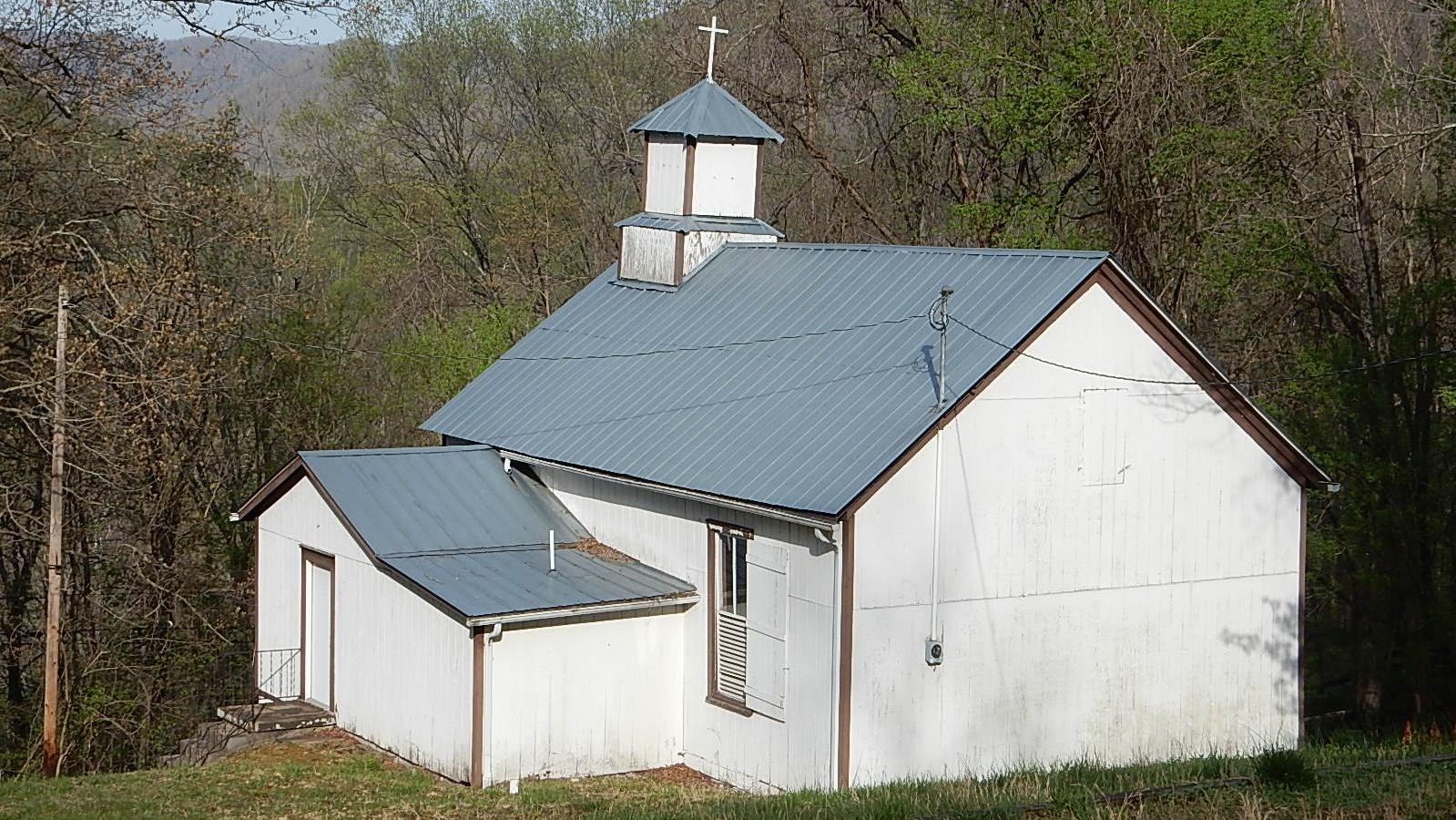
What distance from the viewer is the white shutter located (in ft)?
56.8

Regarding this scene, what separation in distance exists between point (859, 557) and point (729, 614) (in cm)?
246

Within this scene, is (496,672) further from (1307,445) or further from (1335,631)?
(1335,631)

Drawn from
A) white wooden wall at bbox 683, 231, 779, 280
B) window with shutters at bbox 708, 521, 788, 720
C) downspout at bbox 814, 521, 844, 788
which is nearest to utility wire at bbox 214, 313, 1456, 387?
white wooden wall at bbox 683, 231, 779, 280

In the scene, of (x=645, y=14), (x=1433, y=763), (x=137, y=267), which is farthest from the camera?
(x=645, y=14)

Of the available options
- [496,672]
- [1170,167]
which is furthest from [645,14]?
[496,672]

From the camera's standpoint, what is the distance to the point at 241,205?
2666 cm

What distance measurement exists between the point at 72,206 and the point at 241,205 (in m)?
3.09

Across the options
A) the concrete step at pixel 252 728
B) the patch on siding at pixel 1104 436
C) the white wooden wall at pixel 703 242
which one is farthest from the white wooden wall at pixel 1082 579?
the white wooden wall at pixel 703 242

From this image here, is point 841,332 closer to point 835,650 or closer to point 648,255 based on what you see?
point 835,650

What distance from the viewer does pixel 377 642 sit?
1975 cm

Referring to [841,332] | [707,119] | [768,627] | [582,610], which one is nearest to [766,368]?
[841,332]

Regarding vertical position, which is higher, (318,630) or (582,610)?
(582,610)

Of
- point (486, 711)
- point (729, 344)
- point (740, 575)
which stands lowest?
point (486, 711)

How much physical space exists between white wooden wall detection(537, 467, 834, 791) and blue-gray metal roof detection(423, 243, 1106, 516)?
496mm
